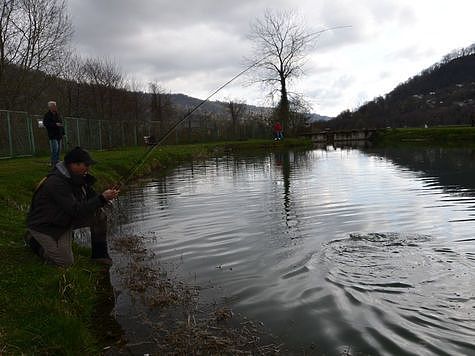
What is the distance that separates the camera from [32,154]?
26594 millimetres

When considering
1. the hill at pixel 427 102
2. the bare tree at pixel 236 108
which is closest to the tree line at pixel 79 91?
the bare tree at pixel 236 108

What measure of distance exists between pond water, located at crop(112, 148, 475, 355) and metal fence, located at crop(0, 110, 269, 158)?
12.7 metres

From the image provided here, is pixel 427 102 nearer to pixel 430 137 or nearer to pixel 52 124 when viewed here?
pixel 430 137

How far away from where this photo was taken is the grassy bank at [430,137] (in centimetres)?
5072

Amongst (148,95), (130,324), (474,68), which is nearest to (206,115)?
(148,95)

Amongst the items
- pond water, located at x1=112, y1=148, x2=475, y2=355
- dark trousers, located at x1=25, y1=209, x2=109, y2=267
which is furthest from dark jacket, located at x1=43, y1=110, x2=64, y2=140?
dark trousers, located at x1=25, y1=209, x2=109, y2=267

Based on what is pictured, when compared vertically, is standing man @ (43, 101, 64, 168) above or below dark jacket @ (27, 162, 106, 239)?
above

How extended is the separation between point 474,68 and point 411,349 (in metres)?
208

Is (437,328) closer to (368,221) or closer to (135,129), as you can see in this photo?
(368,221)

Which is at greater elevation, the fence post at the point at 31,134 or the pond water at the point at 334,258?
the fence post at the point at 31,134

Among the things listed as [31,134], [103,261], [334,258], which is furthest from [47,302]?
[31,134]

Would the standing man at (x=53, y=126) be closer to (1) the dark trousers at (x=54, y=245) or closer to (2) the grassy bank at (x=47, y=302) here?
(2) the grassy bank at (x=47, y=302)

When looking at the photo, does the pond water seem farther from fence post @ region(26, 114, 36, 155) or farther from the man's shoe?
fence post @ region(26, 114, 36, 155)

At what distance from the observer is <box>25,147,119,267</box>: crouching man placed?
639 cm
